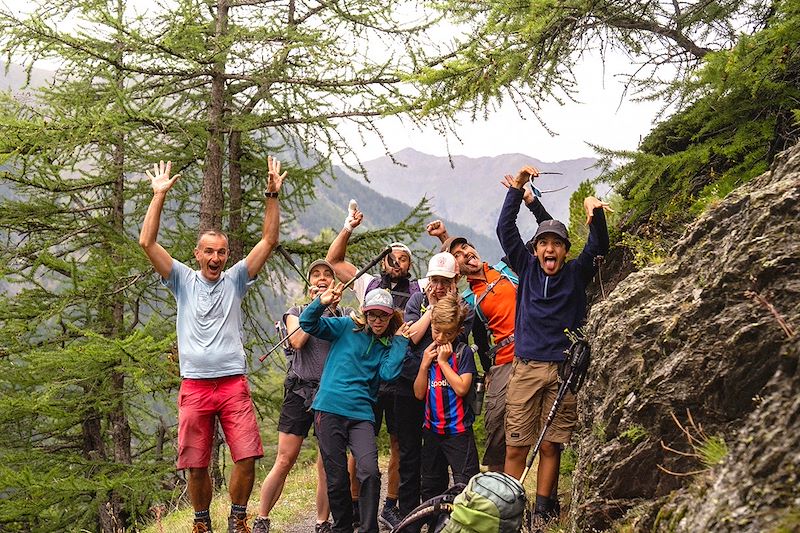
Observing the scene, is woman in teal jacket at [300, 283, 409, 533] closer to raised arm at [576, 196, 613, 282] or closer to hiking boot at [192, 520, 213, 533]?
hiking boot at [192, 520, 213, 533]

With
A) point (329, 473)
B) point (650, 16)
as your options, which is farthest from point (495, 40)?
point (329, 473)

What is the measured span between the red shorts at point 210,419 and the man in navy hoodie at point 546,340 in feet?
7.02

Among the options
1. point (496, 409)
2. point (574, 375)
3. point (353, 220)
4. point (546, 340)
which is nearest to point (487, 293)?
point (546, 340)

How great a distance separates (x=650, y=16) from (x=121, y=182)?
37.4ft

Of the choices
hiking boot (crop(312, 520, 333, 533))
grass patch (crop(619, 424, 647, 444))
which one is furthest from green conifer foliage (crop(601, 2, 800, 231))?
hiking boot (crop(312, 520, 333, 533))

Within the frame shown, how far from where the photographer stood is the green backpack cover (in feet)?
12.7

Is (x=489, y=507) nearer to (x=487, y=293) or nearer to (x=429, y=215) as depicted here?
(x=487, y=293)

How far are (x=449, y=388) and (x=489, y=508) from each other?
1.98m

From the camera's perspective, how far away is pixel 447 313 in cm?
569

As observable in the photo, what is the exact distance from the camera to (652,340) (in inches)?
166

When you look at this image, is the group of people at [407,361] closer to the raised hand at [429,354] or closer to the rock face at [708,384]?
the raised hand at [429,354]

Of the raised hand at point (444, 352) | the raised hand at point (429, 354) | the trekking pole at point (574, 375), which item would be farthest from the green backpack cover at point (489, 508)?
the raised hand at point (429, 354)

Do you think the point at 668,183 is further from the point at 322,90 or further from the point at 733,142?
the point at 322,90

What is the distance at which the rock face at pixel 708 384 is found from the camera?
272 cm
